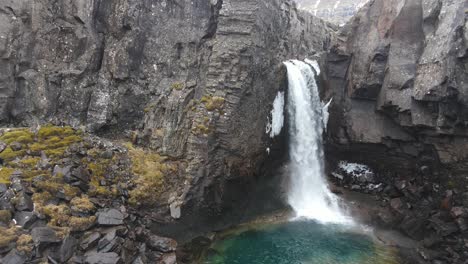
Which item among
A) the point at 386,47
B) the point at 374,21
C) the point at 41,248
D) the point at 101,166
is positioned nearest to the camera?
the point at 41,248

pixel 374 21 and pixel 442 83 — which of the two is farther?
pixel 374 21

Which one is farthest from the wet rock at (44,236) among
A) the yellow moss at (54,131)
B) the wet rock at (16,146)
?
the yellow moss at (54,131)

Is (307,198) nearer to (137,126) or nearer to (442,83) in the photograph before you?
(442,83)

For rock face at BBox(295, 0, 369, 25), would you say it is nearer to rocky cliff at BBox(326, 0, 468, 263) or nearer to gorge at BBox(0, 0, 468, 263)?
rocky cliff at BBox(326, 0, 468, 263)

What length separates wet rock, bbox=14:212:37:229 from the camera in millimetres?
17747

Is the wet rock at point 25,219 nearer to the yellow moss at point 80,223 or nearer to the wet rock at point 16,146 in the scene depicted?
the yellow moss at point 80,223

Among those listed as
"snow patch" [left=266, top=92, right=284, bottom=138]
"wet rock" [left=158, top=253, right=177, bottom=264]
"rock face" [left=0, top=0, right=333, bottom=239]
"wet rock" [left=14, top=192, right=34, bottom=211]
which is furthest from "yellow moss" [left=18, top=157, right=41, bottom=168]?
"snow patch" [left=266, top=92, right=284, bottom=138]

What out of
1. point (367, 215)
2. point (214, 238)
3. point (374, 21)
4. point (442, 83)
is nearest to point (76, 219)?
point (214, 238)

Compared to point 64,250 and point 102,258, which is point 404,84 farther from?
point 64,250

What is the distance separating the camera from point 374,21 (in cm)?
3291

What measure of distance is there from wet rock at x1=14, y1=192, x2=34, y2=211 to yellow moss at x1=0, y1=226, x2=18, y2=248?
131cm

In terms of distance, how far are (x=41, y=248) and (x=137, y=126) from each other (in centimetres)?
1324

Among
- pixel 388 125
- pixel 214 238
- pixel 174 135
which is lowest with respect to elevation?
pixel 214 238

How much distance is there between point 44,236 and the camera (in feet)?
57.0
